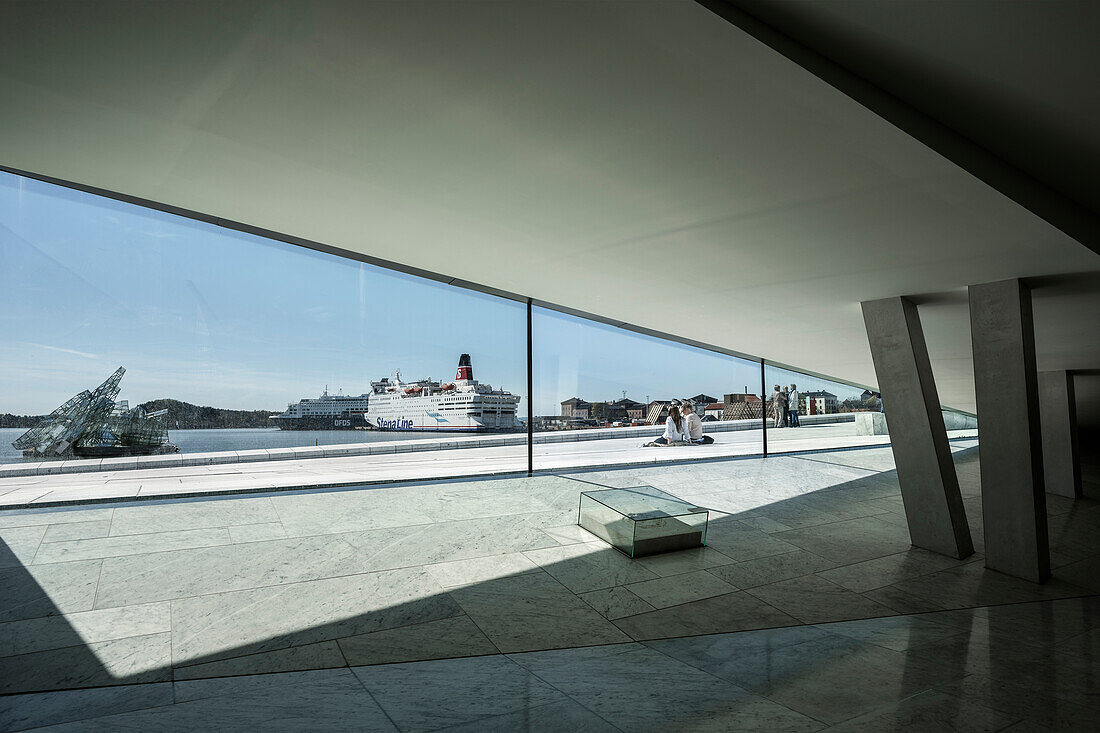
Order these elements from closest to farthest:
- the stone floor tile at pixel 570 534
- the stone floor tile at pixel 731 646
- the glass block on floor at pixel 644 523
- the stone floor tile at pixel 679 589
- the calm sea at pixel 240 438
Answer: the stone floor tile at pixel 731 646
the stone floor tile at pixel 679 589
the glass block on floor at pixel 644 523
the stone floor tile at pixel 570 534
the calm sea at pixel 240 438

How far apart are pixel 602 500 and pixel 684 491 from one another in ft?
10.9

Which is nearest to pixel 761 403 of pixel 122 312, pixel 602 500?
pixel 602 500

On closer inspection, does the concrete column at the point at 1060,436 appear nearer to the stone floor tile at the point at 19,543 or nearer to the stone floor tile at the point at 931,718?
the stone floor tile at the point at 931,718

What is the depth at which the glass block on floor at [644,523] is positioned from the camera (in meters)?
7.40

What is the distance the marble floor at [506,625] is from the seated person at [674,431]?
6.66 m

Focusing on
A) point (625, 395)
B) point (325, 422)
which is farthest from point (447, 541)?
point (625, 395)

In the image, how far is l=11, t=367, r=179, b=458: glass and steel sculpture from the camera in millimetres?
9172

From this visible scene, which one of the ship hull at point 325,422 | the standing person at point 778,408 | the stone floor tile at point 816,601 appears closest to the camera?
the stone floor tile at point 816,601

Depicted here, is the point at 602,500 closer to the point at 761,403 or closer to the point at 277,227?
the point at 277,227

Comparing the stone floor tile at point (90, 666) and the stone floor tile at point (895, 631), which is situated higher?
the stone floor tile at point (90, 666)

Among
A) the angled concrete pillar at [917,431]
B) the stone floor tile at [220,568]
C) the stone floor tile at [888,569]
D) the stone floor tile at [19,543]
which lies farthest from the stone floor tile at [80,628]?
the angled concrete pillar at [917,431]

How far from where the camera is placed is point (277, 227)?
7508 mm

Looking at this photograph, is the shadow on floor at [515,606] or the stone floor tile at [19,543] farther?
the stone floor tile at [19,543]

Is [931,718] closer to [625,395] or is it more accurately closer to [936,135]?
[936,135]
